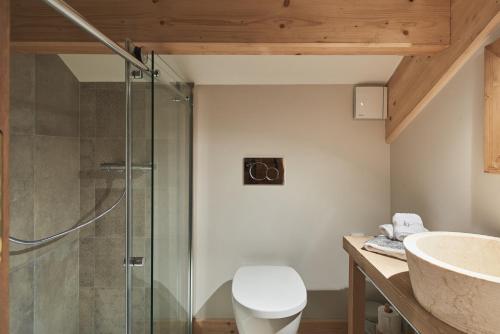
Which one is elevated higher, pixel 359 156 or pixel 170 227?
Answer: pixel 359 156

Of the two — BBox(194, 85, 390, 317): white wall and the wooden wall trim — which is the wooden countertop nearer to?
BBox(194, 85, 390, 317): white wall

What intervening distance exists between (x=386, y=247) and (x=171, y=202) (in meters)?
1.07

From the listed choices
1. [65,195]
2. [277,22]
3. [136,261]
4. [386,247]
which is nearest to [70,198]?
[65,195]

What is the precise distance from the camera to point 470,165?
1.27 meters

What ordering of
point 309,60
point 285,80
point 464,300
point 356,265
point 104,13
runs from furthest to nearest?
point 285,80, point 309,60, point 356,265, point 104,13, point 464,300

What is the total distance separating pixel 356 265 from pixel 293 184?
724 millimetres

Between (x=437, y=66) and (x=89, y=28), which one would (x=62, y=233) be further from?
(x=437, y=66)

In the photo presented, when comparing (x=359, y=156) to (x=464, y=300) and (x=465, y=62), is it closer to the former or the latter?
(x=465, y=62)

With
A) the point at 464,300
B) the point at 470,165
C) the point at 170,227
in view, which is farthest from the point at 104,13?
the point at 470,165

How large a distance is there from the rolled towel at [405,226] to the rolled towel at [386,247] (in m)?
0.04

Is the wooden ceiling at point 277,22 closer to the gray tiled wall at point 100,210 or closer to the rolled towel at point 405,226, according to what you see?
the gray tiled wall at point 100,210

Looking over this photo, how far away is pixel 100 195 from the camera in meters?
1.78

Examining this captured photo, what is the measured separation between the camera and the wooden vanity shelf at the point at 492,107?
43.7 inches

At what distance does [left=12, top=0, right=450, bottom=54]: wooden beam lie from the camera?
4.11 feet
